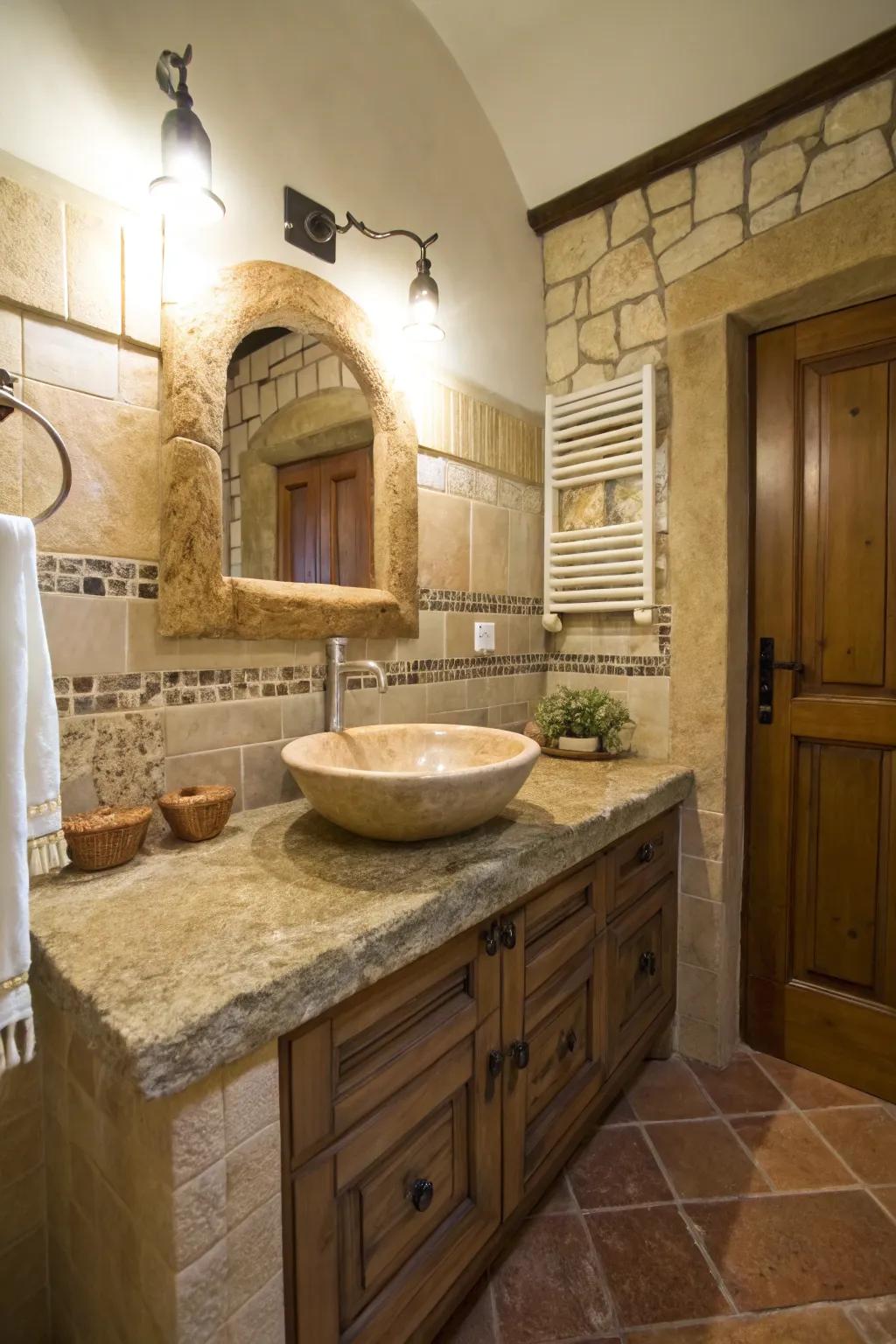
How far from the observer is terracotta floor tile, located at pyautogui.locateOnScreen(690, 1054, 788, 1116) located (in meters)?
1.53

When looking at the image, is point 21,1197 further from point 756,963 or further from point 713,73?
point 713,73

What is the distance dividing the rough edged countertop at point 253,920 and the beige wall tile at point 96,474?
1.72ft

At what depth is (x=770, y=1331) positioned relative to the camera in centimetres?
102

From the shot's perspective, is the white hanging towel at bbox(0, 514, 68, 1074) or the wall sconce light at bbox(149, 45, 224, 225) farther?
the wall sconce light at bbox(149, 45, 224, 225)

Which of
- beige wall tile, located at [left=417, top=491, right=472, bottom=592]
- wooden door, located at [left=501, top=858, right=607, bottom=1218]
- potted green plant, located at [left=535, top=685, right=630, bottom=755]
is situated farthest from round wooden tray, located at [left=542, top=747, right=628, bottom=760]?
beige wall tile, located at [left=417, top=491, right=472, bottom=592]

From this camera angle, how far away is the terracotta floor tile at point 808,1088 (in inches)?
60.7

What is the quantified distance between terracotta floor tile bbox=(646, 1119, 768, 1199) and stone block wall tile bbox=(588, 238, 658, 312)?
2245 millimetres

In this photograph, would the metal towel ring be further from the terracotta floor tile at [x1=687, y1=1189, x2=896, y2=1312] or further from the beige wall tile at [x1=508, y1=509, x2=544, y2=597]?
the terracotta floor tile at [x1=687, y1=1189, x2=896, y2=1312]

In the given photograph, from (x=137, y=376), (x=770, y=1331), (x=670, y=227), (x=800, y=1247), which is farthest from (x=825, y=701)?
(x=137, y=376)

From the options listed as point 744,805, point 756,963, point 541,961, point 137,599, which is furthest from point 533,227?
point 756,963

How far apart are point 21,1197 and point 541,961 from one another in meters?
0.87

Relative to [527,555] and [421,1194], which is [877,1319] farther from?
[527,555]

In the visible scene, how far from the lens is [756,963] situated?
1.74m

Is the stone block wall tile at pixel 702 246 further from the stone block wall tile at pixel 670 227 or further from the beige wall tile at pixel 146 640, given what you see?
the beige wall tile at pixel 146 640
